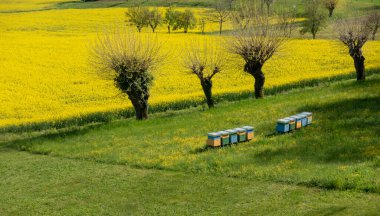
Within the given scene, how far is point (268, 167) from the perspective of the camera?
25.4 metres

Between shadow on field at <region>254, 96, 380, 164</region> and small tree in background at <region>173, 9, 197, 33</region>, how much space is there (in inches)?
2814

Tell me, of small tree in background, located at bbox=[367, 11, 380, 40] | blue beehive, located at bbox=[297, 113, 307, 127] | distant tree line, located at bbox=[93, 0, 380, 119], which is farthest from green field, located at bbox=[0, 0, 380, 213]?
small tree in background, located at bbox=[367, 11, 380, 40]

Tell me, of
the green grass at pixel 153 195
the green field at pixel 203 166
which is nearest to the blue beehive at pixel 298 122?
the green field at pixel 203 166

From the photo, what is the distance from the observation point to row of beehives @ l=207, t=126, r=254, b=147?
29348 millimetres

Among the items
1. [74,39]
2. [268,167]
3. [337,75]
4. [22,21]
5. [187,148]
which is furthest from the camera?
[22,21]

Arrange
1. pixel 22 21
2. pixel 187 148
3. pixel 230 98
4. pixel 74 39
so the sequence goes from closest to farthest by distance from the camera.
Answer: pixel 187 148, pixel 230 98, pixel 74 39, pixel 22 21

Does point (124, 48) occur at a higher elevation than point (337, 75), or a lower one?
higher

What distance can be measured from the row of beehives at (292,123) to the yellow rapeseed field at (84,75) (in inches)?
532

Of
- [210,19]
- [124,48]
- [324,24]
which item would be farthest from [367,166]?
[210,19]

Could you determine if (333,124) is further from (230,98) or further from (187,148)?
(230,98)

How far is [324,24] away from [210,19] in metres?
27.9

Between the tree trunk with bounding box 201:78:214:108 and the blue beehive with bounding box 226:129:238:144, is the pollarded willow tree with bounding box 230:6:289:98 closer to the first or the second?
the tree trunk with bounding box 201:78:214:108

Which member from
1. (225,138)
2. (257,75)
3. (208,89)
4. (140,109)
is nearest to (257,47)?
(257,75)

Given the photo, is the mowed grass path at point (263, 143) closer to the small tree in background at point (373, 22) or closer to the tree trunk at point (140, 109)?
the tree trunk at point (140, 109)
